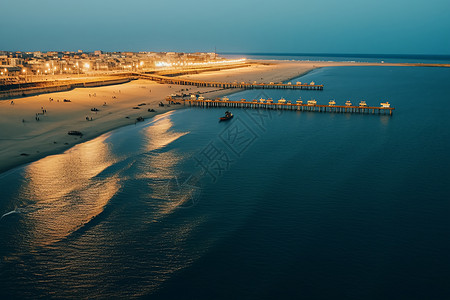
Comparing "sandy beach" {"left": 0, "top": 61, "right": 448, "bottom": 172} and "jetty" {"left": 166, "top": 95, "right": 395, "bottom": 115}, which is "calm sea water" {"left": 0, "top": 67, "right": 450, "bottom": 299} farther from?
"jetty" {"left": 166, "top": 95, "right": 395, "bottom": 115}

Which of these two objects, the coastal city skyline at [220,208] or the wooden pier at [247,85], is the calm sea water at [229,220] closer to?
the coastal city skyline at [220,208]

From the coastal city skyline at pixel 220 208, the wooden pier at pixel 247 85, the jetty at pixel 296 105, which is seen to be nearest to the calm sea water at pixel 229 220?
the coastal city skyline at pixel 220 208

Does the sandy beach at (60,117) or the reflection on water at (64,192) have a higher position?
the sandy beach at (60,117)

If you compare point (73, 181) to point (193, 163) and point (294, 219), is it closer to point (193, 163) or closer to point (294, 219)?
point (193, 163)

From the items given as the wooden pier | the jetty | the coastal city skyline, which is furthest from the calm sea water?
the wooden pier

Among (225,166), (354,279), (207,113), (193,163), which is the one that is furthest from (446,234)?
(207,113)

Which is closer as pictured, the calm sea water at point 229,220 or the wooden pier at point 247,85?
the calm sea water at point 229,220

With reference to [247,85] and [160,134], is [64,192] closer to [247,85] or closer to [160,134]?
[160,134]
